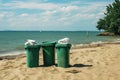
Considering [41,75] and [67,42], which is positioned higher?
[67,42]

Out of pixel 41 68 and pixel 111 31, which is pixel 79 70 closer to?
pixel 41 68

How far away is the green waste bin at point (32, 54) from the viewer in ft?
37.3

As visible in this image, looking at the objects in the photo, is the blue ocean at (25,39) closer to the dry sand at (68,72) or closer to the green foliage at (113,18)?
the green foliage at (113,18)

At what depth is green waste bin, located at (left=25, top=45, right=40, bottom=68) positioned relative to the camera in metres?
11.4

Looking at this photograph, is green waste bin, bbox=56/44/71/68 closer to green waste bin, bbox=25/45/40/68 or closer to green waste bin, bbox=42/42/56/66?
green waste bin, bbox=42/42/56/66

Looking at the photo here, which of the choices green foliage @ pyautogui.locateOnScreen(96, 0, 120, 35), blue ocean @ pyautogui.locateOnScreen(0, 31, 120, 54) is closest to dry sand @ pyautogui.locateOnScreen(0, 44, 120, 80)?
blue ocean @ pyautogui.locateOnScreen(0, 31, 120, 54)

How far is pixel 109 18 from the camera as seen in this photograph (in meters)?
66.6

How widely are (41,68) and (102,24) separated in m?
61.4

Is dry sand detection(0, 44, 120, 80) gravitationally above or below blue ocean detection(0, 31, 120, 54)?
above

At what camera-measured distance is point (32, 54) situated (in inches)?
449

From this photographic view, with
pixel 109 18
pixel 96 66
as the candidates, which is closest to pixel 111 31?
pixel 109 18

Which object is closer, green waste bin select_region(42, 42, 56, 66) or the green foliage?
green waste bin select_region(42, 42, 56, 66)

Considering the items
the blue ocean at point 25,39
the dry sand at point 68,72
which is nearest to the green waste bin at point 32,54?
the dry sand at point 68,72

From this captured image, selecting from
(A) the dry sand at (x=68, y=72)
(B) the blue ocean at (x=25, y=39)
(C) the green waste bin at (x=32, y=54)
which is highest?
(C) the green waste bin at (x=32, y=54)
